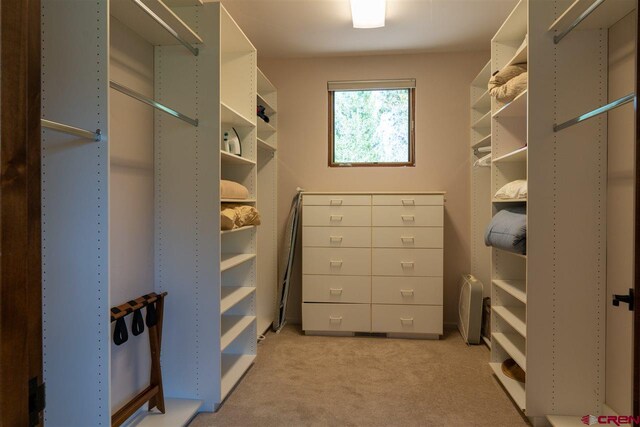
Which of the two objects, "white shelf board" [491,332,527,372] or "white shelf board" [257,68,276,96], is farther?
"white shelf board" [257,68,276,96]

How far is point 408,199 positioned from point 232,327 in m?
1.73

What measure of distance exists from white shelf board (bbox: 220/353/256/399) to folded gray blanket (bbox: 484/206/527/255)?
1.79 meters

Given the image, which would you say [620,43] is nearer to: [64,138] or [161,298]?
[64,138]

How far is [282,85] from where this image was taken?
12.1 feet

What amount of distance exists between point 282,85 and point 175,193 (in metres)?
2.03

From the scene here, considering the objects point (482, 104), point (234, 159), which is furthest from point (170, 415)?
point (482, 104)

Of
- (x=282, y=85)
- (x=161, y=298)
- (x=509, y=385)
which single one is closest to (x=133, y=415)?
(x=161, y=298)

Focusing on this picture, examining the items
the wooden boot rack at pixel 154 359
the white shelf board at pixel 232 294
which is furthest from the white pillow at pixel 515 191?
the wooden boot rack at pixel 154 359

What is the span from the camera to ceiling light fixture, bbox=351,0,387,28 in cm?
258

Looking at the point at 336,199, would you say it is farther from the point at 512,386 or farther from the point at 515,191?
the point at 512,386

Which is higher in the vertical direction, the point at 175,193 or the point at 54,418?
the point at 175,193

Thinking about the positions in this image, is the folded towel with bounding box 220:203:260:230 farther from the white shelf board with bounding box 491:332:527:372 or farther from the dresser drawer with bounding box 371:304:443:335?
the white shelf board with bounding box 491:332:527:372

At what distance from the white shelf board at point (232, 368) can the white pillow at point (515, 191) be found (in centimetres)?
199

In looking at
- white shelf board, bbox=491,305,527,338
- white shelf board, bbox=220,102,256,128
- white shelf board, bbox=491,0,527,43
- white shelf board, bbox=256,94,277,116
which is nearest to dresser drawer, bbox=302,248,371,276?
white shelf board, bbox=491,305,527,338
